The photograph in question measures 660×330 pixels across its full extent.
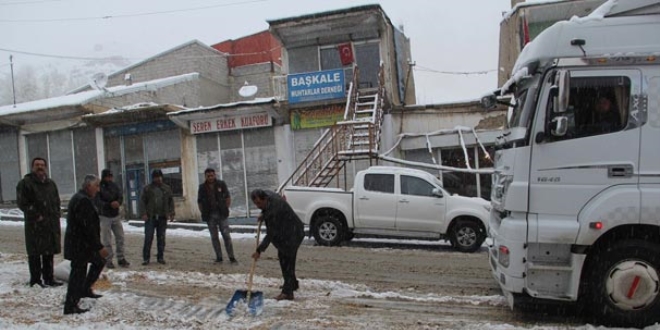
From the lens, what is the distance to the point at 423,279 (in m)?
8.40

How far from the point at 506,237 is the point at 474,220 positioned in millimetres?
6236

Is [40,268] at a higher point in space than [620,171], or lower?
lower

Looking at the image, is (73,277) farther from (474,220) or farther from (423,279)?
(474,220)

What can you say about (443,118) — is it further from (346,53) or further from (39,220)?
(39,220)

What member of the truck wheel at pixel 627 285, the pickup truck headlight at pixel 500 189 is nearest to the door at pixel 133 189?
the pickup truck headlight at pixel 500 189

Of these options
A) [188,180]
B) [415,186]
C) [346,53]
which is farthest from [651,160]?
[188,180]

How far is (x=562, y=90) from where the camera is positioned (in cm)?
531

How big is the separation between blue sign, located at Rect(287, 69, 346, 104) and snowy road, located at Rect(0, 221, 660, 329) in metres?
8.23

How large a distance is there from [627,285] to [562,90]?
6.81 feet

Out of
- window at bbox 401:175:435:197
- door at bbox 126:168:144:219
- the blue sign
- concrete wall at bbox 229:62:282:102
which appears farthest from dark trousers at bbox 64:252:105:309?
concrete wall at bbox 229:62:282:102

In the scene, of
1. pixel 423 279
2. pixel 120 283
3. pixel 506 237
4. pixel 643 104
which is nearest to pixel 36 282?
pixel 120 283

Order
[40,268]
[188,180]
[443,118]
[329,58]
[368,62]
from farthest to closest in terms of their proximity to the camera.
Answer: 1. [188,180]
2. [329,58]
3. [368,62]
4. [443,118]
5. [40,268]

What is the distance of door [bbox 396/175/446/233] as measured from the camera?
11.8m

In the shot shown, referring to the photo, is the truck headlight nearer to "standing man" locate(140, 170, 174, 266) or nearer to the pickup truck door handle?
the pickup truck door handle
